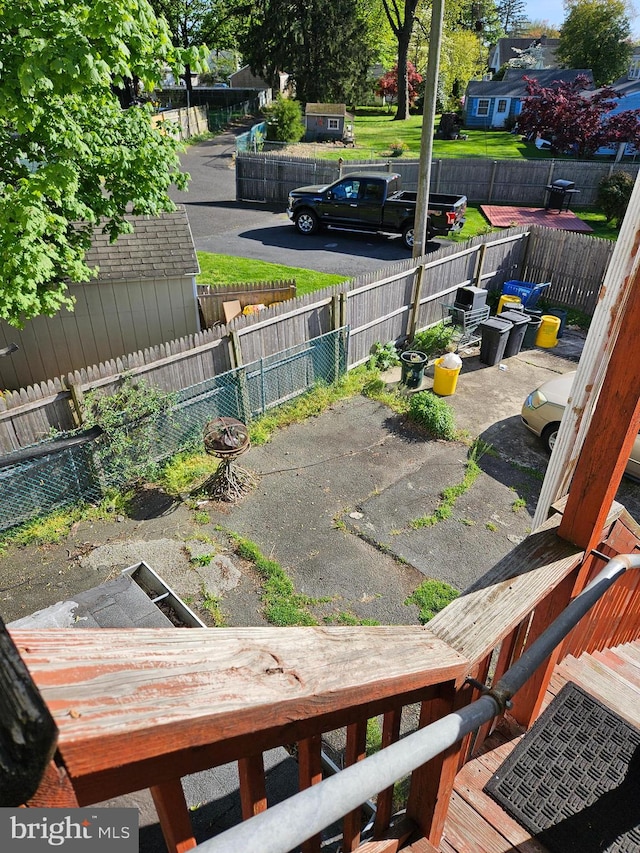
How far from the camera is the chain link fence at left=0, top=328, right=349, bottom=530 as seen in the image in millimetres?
6922

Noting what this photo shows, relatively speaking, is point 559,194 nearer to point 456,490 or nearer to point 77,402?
point 456,490

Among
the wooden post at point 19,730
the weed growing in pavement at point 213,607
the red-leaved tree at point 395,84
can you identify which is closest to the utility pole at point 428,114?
the weed growing in pavement at point 213,607

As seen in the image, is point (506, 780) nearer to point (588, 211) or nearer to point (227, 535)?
point (227, 535)

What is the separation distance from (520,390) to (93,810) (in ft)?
35.3

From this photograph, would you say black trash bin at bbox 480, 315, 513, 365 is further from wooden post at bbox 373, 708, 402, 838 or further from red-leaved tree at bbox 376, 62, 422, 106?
red-leaved tree at bbox 376, 62, 422, 106

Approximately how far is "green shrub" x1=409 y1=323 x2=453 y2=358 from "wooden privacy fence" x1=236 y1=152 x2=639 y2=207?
12.1 metres

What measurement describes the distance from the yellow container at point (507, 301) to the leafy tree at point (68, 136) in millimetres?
7170

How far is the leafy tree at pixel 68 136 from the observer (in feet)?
19.9

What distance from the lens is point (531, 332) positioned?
1214 centimetres

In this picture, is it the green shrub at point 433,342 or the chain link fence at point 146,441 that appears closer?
the chain link fence at point 146,441

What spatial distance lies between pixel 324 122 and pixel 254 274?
76.1 feet

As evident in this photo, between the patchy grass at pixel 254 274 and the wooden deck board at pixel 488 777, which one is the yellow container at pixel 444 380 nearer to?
the patchy grass at pixel 254 274

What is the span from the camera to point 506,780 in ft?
7.77

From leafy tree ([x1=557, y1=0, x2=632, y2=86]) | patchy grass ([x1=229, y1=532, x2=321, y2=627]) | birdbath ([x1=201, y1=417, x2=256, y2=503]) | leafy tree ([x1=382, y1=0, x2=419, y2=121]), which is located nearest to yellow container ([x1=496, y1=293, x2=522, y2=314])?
birdbath ([x1=201, y1=417, x2=256, y2=503])
